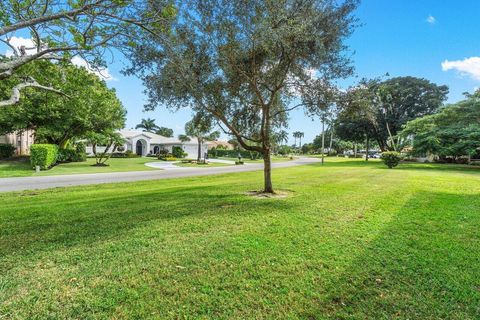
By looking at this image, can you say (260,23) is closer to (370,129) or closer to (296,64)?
(296,64)

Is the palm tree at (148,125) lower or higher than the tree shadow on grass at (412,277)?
higher

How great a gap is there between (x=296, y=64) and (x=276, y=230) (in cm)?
544

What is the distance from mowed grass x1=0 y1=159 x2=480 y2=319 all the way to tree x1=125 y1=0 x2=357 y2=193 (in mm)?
3492

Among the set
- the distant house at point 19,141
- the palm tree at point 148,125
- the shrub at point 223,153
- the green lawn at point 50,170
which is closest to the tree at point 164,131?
the palm tree at point 148,125

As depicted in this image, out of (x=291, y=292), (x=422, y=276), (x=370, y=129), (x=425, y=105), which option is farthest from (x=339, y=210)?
(x=425, y=105)

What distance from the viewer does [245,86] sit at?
9500 millimetres

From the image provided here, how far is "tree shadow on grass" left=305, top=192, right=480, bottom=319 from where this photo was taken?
290 centimetres

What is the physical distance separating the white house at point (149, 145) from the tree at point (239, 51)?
40.0 meters

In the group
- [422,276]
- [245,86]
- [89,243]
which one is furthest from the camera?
[245,86]

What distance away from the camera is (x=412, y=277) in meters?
3.57

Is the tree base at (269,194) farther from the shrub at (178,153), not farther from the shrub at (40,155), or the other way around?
the shrub at (178,153)

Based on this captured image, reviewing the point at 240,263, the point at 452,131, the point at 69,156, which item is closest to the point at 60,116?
the point at 69,156

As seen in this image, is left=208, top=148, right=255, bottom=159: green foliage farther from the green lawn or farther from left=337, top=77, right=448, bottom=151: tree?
the green lawn

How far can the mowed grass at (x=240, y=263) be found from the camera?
2906mm
